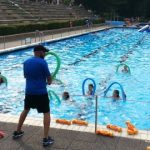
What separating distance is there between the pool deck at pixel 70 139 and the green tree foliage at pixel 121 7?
60714 millimetres

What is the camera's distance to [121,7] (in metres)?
68.3

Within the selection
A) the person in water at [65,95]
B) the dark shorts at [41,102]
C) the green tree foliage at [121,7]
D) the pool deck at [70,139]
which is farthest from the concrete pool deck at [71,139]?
the green tree foliage at [121,7]

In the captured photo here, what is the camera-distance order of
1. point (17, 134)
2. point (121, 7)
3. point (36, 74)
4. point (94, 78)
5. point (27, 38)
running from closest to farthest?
point (36, 74) → point (17, 134) → point (94, 78) → point (27, 38) → point (121, 7)

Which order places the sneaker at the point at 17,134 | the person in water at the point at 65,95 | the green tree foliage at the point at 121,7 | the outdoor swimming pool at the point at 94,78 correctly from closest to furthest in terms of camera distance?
the sneaker at the point at 17,134 → the person in water at the point at 65,95 → the outdoor swimming pool at the point at 94,78 → the green tree foliage at the point at 121,7

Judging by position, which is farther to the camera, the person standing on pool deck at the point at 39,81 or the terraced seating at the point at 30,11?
the terraced seating at the point at 30,11

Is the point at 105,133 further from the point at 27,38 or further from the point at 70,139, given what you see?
the point at 27,38

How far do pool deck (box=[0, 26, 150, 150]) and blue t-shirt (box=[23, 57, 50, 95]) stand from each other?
92 cm

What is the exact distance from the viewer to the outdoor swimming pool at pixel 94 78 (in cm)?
1121

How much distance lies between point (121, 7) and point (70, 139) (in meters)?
64.0

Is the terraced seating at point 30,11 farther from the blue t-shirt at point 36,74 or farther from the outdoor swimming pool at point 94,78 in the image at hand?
the blue t-shirt at point 36,74

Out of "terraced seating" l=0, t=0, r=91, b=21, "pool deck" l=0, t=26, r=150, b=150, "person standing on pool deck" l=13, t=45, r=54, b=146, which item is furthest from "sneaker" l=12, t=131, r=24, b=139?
"terraced seating" l=0, t=0, r=91, b=21

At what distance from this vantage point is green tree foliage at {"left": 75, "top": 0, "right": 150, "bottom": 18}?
66.8 metres

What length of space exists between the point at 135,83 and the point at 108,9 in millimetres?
53111

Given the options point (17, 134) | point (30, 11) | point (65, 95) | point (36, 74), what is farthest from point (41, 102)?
point (30, 11)
